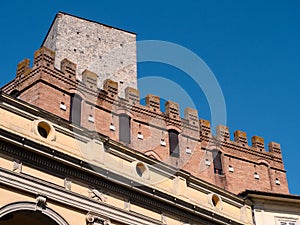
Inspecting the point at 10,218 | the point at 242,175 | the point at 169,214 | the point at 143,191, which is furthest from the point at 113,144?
the point at 242,175

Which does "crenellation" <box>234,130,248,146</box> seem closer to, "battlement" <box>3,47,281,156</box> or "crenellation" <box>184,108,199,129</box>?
"battlement" <box>3,47,281,156</box>

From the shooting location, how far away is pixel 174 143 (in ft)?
96.2

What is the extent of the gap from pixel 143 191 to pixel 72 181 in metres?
2.82

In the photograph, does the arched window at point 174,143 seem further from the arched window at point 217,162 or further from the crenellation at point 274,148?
the crenellation at point 274,148

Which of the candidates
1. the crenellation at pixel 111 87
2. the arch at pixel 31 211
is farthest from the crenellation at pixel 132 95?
the arch at pixel 31 211

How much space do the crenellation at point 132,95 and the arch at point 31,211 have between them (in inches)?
477

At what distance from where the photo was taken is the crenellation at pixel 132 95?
2907cm

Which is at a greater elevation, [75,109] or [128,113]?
[128,113]

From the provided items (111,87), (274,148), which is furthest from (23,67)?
(274,148)

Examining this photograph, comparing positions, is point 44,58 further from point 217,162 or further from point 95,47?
point 217,162

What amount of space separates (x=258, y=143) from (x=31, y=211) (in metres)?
18.6

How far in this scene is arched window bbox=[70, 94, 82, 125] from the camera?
2595 centimetres

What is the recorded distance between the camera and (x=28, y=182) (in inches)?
674

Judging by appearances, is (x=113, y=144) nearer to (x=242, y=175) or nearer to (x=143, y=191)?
(x=143, y=191)
